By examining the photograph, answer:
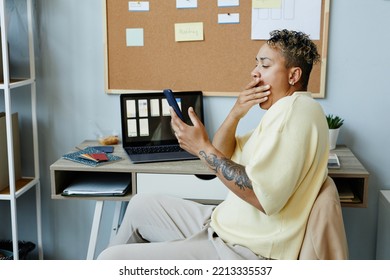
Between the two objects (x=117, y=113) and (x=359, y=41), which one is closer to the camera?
(x=359, y=41)

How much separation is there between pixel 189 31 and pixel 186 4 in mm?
116

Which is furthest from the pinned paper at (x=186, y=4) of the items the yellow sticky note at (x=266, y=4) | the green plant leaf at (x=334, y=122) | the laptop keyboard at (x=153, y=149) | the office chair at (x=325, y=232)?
the office chair at (x=325, y=232)

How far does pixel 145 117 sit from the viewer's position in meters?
2.75

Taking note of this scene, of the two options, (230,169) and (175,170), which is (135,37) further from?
(230,169)

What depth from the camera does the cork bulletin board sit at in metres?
2.72

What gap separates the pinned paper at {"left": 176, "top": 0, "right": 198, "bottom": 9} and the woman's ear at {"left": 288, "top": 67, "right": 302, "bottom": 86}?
2.96ft

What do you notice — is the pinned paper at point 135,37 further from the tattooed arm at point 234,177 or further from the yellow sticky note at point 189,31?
the tattooed arm at point 234,177

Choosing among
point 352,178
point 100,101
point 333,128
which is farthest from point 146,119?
point 352,178

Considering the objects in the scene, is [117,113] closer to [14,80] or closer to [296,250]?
[14,80]

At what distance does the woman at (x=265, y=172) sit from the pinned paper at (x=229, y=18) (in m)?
0.62

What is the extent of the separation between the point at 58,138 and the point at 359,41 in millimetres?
1429

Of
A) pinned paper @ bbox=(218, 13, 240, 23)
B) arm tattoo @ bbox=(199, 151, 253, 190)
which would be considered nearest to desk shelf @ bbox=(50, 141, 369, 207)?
arm tattoo @ bbox=(199, 151, 253, 190)
